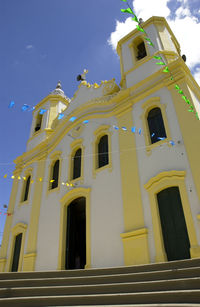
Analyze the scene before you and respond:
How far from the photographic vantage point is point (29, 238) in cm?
1183

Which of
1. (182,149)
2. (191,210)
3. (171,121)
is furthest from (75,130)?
(191,210)

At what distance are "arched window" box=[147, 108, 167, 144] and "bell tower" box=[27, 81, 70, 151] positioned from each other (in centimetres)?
770

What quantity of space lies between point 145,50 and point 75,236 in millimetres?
10459

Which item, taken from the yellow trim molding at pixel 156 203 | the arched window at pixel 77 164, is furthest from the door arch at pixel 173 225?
the arched window at pixel 77 164

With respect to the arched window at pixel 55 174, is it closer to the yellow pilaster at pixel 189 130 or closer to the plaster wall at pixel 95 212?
the plaster wall at pixel 95 212

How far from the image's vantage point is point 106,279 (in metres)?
5.19

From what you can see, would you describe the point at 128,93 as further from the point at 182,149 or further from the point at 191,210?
the point at 191,210

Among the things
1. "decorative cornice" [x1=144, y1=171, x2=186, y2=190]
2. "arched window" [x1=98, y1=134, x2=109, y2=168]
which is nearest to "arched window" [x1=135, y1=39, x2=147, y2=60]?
"arched window" [x1=98, y1=134, x2=109, y2=168]

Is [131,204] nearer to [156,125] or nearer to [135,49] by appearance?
[156,125]

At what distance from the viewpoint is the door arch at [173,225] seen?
7.09 meters

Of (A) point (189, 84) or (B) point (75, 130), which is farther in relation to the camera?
(B) point (75, 130)

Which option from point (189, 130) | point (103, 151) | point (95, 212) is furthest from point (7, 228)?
point (189, 130)

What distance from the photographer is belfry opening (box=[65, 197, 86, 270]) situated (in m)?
10.5

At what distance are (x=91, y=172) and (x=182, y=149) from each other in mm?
4295
